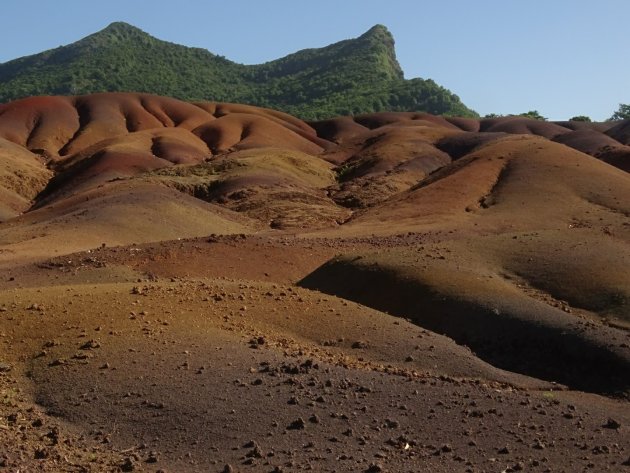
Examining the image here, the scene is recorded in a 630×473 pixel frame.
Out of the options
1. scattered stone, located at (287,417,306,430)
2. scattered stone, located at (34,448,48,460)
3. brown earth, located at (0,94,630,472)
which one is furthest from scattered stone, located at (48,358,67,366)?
scattered stone, located at (287,417,306,430)

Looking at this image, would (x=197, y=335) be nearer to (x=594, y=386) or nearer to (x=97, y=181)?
(x=594, y=386)

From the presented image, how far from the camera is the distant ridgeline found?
118m

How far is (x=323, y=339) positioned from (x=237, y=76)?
146 meters

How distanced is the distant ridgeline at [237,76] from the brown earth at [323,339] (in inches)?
3293

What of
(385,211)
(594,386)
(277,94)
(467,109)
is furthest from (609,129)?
(594,386)

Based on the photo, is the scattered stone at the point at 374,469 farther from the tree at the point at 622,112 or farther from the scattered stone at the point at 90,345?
the tree at the point at 622,112

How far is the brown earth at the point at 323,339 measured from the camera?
880 cm

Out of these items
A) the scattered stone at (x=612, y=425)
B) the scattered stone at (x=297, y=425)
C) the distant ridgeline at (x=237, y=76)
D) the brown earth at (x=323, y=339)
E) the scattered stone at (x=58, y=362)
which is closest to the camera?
the brown earth at (x=323, y=339)

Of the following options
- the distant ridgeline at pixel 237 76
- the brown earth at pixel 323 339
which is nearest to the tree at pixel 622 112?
the distant ridgeline at pixel 237 76

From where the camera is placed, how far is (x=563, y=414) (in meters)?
10.1

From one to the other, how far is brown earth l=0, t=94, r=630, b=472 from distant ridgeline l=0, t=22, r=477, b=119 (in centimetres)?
8363

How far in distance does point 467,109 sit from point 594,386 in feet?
369

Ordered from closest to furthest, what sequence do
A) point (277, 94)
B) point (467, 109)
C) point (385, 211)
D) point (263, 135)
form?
point (385, 211) < point (263, 135) < point (467, 109) < point (277, 94)

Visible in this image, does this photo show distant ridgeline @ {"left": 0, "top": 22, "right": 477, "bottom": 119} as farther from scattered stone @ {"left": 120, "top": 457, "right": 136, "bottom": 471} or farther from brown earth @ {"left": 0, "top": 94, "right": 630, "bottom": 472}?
scattered stone @ {"left": 120, "top": 457, "right": 136, "bottom": 471}
